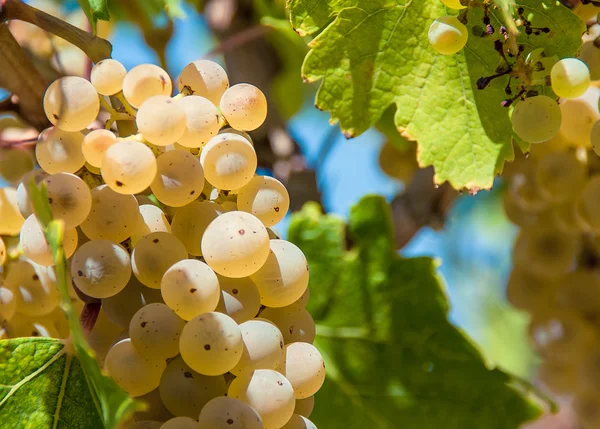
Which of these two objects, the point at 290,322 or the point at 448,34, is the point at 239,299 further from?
the point at 448,34

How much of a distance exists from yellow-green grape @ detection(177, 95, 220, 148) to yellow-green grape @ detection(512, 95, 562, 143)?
273mm

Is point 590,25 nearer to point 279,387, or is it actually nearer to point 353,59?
point 353,59

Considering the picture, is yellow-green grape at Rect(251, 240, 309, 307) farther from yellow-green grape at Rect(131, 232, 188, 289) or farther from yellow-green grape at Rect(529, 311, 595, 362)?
yellow-green grape at Rect(529, 311, 595, 362)

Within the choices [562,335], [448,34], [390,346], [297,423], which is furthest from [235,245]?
[562,335]

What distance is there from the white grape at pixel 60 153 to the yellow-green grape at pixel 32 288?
5.0 inches

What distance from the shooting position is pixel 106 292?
56 centimetres

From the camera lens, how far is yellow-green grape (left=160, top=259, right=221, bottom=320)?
0.54m

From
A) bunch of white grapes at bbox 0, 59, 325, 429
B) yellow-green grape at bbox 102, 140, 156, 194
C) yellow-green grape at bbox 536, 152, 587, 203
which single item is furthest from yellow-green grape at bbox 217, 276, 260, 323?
yellow-green grape at bbox 536, 152, 587, 203

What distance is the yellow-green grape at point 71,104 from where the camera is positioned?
1.95ft

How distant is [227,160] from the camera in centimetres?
60

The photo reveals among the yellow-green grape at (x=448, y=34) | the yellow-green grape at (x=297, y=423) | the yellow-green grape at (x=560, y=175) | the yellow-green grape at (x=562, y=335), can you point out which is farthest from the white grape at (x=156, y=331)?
the yellow-green grape at (x=562, y=335)

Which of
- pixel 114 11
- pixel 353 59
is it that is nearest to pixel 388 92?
pixel 353 59

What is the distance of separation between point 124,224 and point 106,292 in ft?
0.19

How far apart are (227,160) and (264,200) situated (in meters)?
0.05
